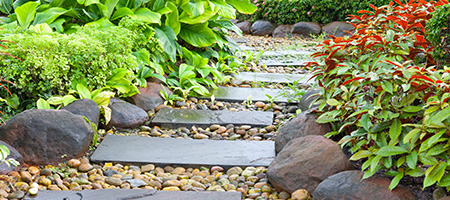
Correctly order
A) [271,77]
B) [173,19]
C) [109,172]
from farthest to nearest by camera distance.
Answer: [271,77], [173,19], [109,172]

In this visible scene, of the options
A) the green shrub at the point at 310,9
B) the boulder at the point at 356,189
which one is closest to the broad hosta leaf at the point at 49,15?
the boulder at the point at 356,189

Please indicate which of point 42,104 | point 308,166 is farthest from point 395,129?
point 42,104

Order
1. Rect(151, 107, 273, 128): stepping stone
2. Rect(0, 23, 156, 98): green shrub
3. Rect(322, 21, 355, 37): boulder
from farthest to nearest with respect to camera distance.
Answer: Rect(322, 21, 355, 37): boulder < Rect(151, 107, 273, 128): stepping stone < Rect(0, 23, 156, 98): green shrub

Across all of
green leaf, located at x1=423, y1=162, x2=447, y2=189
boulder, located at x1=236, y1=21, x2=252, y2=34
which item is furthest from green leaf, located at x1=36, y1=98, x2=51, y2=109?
boulder, located at x1=236, y1=21, x2=252, y2=34

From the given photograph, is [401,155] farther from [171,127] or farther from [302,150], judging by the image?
[171,127]

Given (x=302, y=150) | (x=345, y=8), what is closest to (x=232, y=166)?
(x=302, y=150)

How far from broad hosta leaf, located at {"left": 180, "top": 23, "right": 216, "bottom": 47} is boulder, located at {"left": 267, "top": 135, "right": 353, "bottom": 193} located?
2377mm

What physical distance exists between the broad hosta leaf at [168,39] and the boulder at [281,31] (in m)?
4.97

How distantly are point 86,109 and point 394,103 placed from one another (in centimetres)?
200

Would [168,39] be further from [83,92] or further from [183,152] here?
[183,152]

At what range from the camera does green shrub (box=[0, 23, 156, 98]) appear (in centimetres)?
300

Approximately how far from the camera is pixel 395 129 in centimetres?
196

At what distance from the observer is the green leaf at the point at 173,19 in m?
4.24

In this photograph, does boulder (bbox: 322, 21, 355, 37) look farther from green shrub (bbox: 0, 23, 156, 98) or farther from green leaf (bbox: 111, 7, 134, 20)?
green shrub (bbox: 0, 23, 156, 98)
